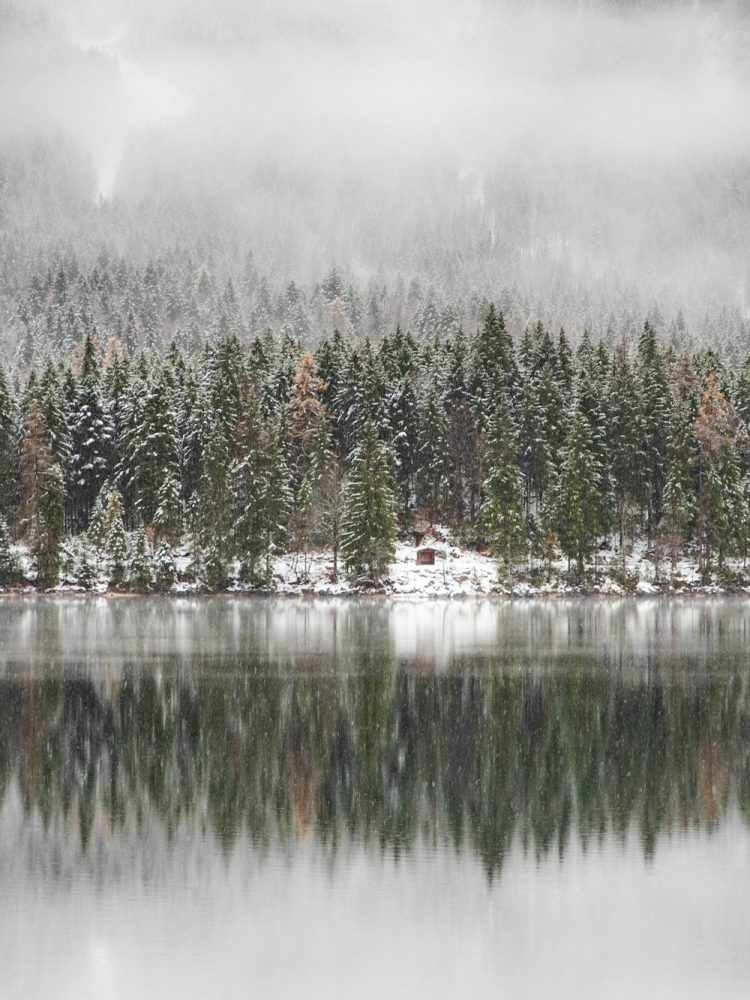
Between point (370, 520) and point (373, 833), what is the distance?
71.4 m

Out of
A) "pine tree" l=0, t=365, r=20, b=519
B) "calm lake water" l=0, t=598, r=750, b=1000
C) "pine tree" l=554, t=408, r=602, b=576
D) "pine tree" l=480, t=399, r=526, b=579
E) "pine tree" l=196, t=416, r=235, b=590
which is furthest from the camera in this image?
"pine tree" l=0, t=365, r=20, b=519

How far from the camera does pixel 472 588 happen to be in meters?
97.9

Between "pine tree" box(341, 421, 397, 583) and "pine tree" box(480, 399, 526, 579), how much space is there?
24.1 ft

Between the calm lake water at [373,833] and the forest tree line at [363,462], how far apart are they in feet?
166

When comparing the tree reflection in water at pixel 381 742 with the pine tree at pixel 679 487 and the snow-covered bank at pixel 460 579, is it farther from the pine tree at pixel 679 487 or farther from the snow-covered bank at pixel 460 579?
the pine tree at pixel 679 487

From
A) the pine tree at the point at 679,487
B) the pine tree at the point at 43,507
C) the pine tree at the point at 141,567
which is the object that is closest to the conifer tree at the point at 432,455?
the pine tree at the point at 679,487

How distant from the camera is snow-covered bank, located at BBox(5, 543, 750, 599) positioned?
96562mm

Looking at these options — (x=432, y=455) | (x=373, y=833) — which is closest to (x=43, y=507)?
(x=432, y=455)

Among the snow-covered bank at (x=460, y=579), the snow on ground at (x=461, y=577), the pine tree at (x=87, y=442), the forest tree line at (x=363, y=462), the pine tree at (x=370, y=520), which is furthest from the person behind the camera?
the pine tree at (x=87, y=442)

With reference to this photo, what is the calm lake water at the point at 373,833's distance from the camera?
53.8 feet

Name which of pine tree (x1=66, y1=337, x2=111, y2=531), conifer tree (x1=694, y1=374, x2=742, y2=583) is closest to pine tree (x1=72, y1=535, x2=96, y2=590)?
pine tree (x1=66, y1=337, x2=111, y2=531)

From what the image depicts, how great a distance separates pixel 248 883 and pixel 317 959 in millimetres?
3195

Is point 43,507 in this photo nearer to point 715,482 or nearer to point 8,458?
point 8,458

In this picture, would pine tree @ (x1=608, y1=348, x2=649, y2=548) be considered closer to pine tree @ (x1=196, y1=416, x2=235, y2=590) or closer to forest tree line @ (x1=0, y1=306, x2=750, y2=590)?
forest tree line @ (x1=0, y1=306, x2=750, y2=590)
